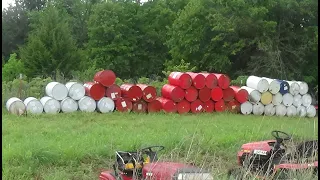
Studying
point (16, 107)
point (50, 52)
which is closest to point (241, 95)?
point (16, 107)

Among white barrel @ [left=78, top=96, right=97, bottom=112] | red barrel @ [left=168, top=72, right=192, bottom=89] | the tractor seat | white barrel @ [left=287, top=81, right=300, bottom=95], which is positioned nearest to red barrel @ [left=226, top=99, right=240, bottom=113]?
red barrel @ [left=168, top=72, right=192, bottom=89]

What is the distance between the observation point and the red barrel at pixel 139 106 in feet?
49.6

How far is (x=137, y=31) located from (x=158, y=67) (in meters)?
3.53

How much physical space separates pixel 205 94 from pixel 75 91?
4.32m

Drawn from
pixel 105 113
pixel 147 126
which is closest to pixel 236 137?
pixel 147 126

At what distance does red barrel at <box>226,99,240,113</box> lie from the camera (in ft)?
53.5

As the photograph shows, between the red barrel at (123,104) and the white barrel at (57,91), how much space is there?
5.45ft

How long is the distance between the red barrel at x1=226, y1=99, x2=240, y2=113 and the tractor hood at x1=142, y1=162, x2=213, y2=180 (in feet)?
37.9

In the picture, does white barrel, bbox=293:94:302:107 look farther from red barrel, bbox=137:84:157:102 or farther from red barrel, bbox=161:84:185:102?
Answer: red barrel, bbox=137:84:157:102

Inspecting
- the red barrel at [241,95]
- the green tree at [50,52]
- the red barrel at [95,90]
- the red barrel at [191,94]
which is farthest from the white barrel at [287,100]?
the green tree at [50,52]

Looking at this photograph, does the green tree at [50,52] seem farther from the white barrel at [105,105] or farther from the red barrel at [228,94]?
the red barrel at [228,94]

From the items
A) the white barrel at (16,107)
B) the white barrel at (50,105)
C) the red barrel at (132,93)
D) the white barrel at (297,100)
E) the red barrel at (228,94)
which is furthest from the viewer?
the white barrel at (297,100)

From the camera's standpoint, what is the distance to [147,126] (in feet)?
37.1

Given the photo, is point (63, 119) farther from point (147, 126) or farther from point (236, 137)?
point (236, 137)
